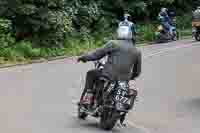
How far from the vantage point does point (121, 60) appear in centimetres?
1116

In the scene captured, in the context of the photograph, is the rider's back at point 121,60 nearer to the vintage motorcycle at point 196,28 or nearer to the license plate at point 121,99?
the license plate at point 121,99

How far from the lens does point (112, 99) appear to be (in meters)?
10.9

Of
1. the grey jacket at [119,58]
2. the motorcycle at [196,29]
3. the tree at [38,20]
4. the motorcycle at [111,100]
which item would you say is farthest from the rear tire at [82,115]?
the motorcycle at [196,29]

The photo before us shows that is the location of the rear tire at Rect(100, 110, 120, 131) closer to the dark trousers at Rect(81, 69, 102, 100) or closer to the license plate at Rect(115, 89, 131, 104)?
the license plate at Rect(115, 89, 131, 104)

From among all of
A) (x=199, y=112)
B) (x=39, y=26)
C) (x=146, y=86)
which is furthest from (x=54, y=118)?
(x=39, y=26)

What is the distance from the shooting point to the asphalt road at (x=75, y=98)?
1139 centimetres

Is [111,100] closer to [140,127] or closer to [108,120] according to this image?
[108,120]

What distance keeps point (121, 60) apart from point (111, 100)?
68 centimetres

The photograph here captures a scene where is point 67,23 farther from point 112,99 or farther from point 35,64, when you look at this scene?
point 112,99

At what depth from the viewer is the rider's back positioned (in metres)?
11.1

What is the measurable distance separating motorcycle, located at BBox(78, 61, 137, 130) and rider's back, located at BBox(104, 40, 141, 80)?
0.41 feet

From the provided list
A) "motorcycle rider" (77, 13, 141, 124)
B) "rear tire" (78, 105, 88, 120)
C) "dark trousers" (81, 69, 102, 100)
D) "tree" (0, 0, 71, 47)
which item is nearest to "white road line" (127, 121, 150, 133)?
"motorcycle rider" (77, 13, 141, 124)

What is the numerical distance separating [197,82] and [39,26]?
29.0 ft

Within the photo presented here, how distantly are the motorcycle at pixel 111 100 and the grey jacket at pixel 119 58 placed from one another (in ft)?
0.41
